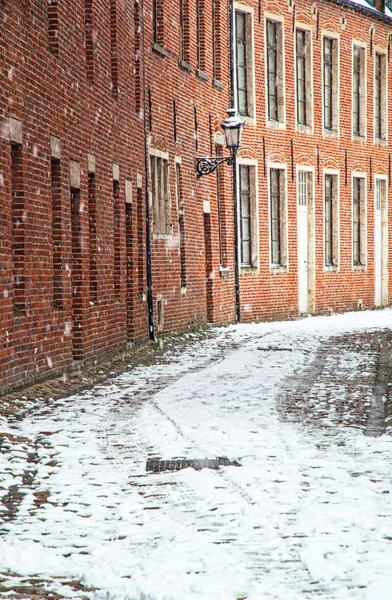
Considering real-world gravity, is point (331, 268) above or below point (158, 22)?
below

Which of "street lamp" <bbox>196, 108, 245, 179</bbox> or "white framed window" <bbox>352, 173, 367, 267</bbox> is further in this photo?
"white framed window" <bbox>352, 173, 367, 267</bbox>

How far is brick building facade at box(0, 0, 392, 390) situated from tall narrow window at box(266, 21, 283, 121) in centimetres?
4

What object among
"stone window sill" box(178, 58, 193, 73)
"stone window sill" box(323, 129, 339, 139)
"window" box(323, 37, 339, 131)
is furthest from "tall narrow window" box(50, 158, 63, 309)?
"window" box(323, 37, 339, 131)

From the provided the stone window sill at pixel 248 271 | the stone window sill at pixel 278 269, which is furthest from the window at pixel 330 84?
the stone window sill at pixel 248 271

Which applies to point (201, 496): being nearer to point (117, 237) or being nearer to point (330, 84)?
point (117, 237)

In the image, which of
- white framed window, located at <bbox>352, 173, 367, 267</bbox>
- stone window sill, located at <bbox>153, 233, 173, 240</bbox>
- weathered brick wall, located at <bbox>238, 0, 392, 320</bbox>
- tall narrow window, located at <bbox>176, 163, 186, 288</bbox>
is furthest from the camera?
white framed window, located at <bbox>352, 173, 367, 267</bbox>

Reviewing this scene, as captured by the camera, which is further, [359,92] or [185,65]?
[359,92]

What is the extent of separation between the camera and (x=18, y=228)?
12.0m

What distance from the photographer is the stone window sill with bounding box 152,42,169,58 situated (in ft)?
64.6

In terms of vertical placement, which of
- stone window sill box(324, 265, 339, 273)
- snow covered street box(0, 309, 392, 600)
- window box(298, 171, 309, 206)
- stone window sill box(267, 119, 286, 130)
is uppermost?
stone window sill box(267, 119, 286, 130)

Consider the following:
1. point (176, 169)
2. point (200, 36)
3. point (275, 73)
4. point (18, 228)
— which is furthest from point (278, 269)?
point (18, 228)

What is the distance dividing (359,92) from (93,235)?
17636 mm

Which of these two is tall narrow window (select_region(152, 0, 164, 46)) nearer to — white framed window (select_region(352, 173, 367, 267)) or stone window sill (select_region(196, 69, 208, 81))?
stone window sill (select_region(196, 69, 208, 81))

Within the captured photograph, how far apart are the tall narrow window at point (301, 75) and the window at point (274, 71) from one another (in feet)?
3.52
